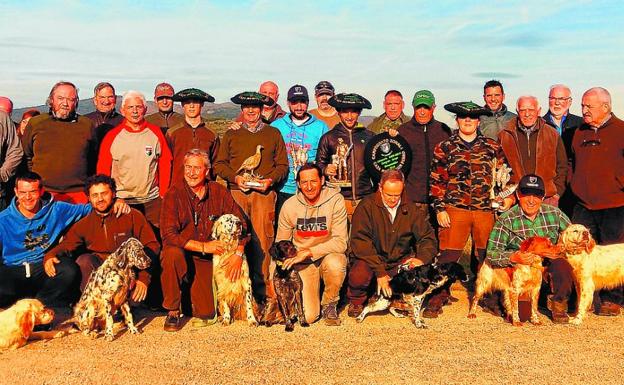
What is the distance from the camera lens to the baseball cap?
404 inches

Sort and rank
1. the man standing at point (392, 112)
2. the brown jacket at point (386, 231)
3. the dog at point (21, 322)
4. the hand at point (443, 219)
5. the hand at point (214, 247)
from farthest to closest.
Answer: the man standing at point (392, 112)
the hand at point (443, 219)
the brown jacket at point (386, 231)
the hand at point (214, 247)
the dog at point (21, 322)

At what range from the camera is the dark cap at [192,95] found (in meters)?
8.41

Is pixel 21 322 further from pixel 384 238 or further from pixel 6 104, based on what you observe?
pixel 6 104

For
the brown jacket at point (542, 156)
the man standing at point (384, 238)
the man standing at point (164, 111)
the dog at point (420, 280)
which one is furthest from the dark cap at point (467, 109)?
the man standing at point (164, 111)

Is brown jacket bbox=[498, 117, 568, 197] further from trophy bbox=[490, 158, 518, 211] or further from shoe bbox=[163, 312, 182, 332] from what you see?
shoe bbox=[163, 312, 182, 332]

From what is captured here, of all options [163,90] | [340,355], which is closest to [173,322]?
[340,355]

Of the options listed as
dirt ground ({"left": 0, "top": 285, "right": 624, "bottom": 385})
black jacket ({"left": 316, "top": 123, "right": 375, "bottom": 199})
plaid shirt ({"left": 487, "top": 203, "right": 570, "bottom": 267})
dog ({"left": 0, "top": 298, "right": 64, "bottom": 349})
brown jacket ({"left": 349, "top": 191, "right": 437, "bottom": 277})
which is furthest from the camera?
black jacket ({"left": 316, "top": 123, "right": 375, "bottom": 199})

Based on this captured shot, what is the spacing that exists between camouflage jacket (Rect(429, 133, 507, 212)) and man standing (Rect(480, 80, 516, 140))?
1260 millimetres

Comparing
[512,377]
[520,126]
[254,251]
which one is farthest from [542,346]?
[254,251]

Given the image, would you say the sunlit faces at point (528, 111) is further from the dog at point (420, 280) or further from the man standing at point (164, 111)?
the man standing at point (164, 111)

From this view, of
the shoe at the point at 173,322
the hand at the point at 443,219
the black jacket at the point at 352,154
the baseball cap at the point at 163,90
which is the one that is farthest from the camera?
the baseball cap at the point at 163,90

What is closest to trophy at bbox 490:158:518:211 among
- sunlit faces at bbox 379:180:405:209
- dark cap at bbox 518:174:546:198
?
dark cap at bbox 518:174:546:198

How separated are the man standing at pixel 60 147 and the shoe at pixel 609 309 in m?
6.55

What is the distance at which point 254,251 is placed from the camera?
838 cm
